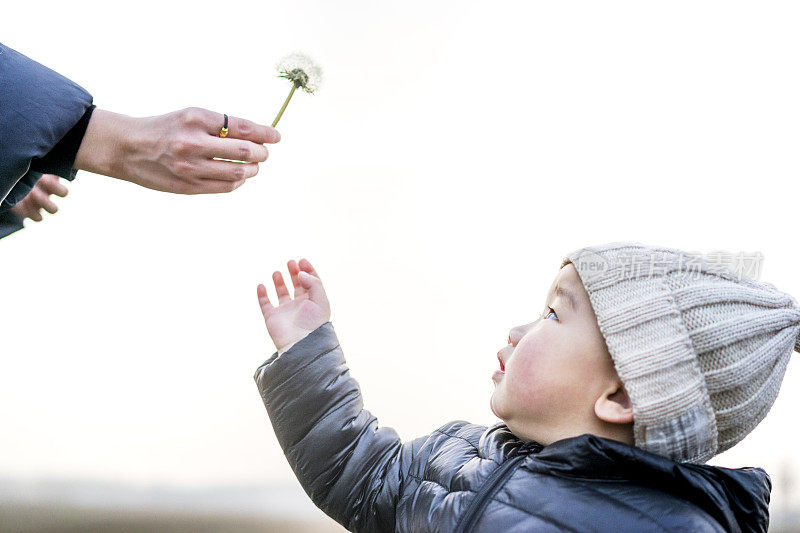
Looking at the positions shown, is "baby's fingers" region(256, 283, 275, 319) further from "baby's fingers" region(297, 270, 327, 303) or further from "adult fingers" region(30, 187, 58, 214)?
"adult fingers" region(30, 187, 58, 214)

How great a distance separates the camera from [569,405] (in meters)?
0.88

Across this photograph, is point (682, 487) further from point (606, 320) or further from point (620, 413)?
point (606, 320)

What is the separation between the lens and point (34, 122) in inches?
Result: 35.1

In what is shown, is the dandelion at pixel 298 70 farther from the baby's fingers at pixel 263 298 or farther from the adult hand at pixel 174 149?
the baby's fingers at pixel 263 298

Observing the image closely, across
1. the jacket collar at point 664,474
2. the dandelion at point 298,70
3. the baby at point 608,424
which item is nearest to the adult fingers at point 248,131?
the dandelion at point 298,70

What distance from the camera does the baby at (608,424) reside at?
0.80 metres

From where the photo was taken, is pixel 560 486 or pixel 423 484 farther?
pixel 423 484

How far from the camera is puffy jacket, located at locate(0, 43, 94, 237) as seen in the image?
88 cm

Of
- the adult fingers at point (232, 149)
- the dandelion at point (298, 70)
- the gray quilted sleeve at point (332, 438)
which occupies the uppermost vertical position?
the dandelion at point (298, 70)

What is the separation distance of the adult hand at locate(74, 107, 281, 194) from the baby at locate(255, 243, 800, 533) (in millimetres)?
386

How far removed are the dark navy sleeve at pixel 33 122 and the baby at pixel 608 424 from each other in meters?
0.51

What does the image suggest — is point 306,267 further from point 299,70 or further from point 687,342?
point 687,342

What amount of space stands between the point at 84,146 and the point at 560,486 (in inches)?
30.6

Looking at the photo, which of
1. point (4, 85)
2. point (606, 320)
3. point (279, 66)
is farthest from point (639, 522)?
point (4, 85)
